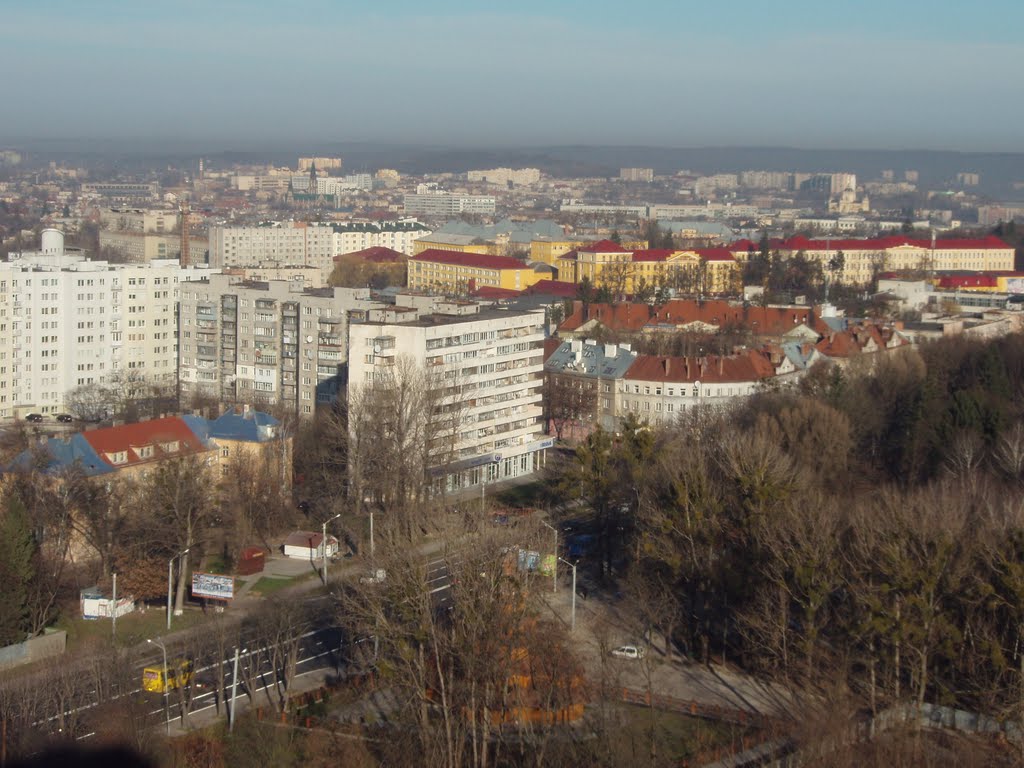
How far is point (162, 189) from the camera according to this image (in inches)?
5241

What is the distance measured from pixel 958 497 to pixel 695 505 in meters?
3.41

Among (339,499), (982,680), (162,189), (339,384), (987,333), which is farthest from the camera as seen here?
(162,189)

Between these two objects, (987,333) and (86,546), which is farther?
(987,333)

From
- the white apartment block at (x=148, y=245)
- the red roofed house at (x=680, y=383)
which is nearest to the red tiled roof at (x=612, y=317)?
the red roofed house at (x=680, y=383)

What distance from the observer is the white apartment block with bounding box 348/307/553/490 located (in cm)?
2380

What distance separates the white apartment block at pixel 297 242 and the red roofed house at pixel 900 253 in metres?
17.9

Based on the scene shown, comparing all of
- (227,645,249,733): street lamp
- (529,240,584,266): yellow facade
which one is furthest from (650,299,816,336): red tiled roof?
(529,240,584,266): yellow facade

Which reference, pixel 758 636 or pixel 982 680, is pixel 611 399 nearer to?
pixel 758 636

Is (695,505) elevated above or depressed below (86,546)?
above

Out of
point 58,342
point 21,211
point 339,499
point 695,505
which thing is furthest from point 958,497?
point 21,211

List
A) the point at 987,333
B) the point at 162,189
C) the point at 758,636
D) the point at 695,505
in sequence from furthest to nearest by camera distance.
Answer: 1. the point at 162,189
2. the point at 987,333
3. the point at 695,505
4. the point at 758,636

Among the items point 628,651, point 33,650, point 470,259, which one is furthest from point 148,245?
point 628,651

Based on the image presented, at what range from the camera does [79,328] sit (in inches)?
1232

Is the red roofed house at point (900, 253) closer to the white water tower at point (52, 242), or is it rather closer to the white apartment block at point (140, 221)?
the white water tower at point (52, 242)
